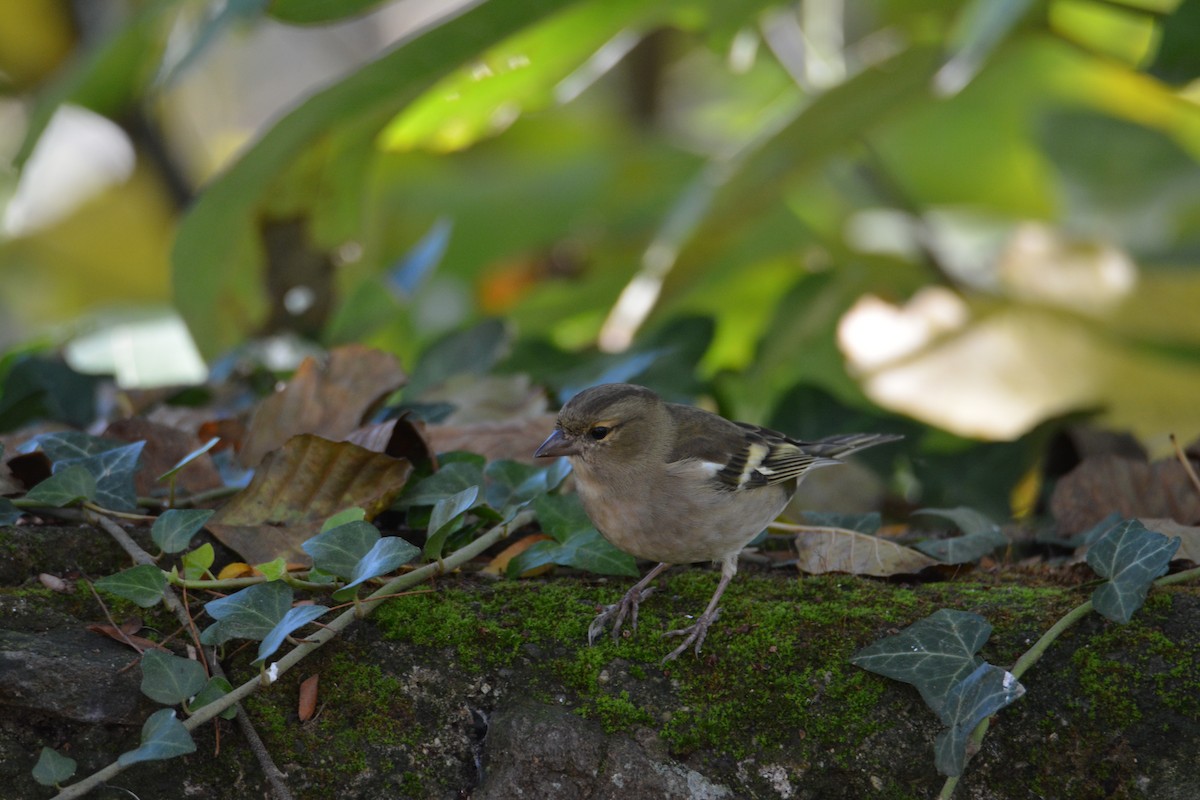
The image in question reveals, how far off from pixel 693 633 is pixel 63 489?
52.4 inches

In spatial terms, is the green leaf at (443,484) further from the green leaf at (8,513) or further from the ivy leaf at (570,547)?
the green leaf at (8,513)

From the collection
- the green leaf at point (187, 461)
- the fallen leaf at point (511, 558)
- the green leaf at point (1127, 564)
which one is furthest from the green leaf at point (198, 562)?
the green leaf at point (1127, 564)

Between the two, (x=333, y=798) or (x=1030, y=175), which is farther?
(x=1030, y=175)

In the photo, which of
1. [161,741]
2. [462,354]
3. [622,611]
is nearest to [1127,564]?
[622,611]

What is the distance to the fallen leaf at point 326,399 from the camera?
2.85m

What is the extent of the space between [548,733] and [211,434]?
1525mm

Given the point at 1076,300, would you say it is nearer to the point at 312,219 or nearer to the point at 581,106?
the point at 312,219

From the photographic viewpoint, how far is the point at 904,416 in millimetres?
3799

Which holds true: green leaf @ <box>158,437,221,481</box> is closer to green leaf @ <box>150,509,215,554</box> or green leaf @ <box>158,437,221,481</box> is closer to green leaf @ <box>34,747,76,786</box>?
green leaf @ <box>150,509,215,554</box>

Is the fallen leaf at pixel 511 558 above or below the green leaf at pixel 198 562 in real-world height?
below

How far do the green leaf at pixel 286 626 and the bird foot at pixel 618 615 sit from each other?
1.68 ft

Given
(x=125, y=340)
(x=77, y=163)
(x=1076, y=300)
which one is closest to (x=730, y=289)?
(x=1076, y=300)

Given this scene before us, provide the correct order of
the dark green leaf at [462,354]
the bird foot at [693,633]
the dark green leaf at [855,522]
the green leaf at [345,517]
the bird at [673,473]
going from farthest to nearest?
the dark green leaf at [462,354] < the dark green leaf at [855,522] < the bird at [673,473] < the green leaf at [345,517] < the bird foot at [693,633]

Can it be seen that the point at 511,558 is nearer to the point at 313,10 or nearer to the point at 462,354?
the point at 462,354
